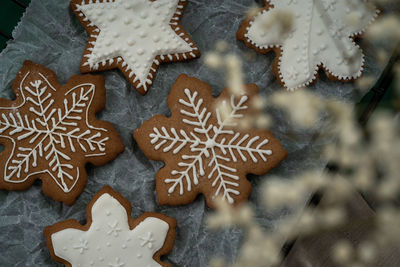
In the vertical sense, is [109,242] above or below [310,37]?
below

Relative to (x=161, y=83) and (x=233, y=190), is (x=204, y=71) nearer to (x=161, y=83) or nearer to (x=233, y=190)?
(x=161, y=83)

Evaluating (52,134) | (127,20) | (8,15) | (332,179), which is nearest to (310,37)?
(332,179)

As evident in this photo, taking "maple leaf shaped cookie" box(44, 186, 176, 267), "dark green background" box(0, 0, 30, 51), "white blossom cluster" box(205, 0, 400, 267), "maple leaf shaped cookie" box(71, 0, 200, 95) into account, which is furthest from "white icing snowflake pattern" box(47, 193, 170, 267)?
"dark green background" box(0, 0, 30, 51)

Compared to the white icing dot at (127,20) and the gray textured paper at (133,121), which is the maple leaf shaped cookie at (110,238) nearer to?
the gray textured paper at (133,121)

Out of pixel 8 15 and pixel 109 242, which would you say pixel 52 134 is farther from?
pixel 8 15

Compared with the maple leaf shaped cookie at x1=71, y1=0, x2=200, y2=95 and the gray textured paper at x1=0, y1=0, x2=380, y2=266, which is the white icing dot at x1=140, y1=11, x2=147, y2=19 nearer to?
the maple leaf shaped cookie at x1=71, y1=0, x2=200, y2=95

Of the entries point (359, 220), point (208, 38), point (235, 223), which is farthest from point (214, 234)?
point (208, 38)

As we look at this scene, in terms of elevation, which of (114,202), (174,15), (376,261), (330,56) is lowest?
(376,261)
